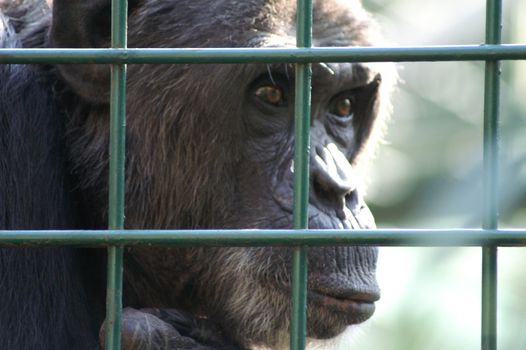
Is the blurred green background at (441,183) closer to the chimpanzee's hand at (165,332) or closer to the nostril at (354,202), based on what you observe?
the nostril at (354,202)

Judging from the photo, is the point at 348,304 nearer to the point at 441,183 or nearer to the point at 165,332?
the point at 165,332

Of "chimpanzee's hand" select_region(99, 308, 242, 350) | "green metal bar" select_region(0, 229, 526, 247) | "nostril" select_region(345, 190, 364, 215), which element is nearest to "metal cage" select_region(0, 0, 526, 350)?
"green metal bar" select_region(0, 229, 526, 247)

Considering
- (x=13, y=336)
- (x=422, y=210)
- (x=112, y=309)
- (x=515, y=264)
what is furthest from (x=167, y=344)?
(x=422, y=210)

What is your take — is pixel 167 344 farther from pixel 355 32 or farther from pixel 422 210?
pixel 422 210

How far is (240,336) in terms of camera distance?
3660 mm

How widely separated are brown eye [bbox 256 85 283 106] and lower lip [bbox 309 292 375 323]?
710 millimetres

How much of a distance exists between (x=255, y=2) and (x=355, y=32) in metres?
0.44

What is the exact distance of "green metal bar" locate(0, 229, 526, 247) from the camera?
2.15 meters

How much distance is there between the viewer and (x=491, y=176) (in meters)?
2.16

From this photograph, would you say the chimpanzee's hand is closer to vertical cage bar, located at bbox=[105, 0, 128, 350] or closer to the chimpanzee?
the chimpanzee

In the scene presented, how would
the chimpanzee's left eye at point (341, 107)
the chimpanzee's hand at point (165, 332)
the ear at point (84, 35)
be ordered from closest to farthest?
the chimpanzee's hand at point (165, 332)
the ear at point (84, 35)
the chimpanzee's left eye at point (341, 107)

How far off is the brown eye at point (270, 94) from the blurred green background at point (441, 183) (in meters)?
4.85

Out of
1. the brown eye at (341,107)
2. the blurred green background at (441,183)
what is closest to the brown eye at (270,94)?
the brown eye at (341,107)

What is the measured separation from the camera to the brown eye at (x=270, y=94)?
3.77 metres
